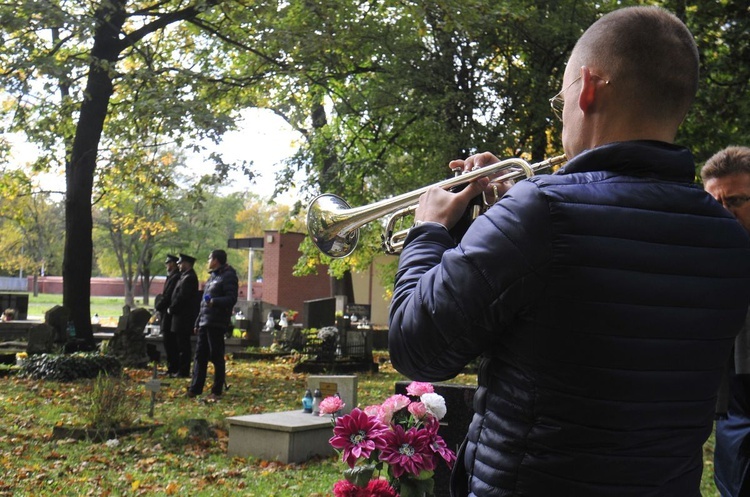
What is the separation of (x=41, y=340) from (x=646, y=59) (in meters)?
15.6

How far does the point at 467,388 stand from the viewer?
Answer: 18.7 ft

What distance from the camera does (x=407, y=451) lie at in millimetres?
3721

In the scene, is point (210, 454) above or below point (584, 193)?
below

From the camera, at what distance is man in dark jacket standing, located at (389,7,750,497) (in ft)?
5.60

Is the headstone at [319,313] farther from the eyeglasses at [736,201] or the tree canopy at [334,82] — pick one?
the eyeglasses at [736,201]

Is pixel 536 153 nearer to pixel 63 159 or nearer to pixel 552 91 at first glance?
pixel 552 91

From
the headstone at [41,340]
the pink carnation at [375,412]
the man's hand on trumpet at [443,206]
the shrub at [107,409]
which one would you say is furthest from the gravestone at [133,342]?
the man's hand on trumpet at [443,206]

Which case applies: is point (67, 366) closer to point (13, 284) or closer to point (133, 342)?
point (133, 342)

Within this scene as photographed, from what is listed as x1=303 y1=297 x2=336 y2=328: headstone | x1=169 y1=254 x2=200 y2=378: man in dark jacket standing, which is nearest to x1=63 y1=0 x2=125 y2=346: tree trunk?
x1=169 y1=254 x2=200 y2=378: man in dark jacket standing

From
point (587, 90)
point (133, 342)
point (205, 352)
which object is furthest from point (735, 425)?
point (133, 342)

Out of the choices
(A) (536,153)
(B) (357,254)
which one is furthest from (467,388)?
(B) (357,254)

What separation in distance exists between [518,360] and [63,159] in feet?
67.7

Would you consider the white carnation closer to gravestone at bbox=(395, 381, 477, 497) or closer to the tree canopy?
gravestone at bbox=(395, 381, 477, 497)

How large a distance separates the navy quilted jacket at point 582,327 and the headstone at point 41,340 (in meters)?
15.1
